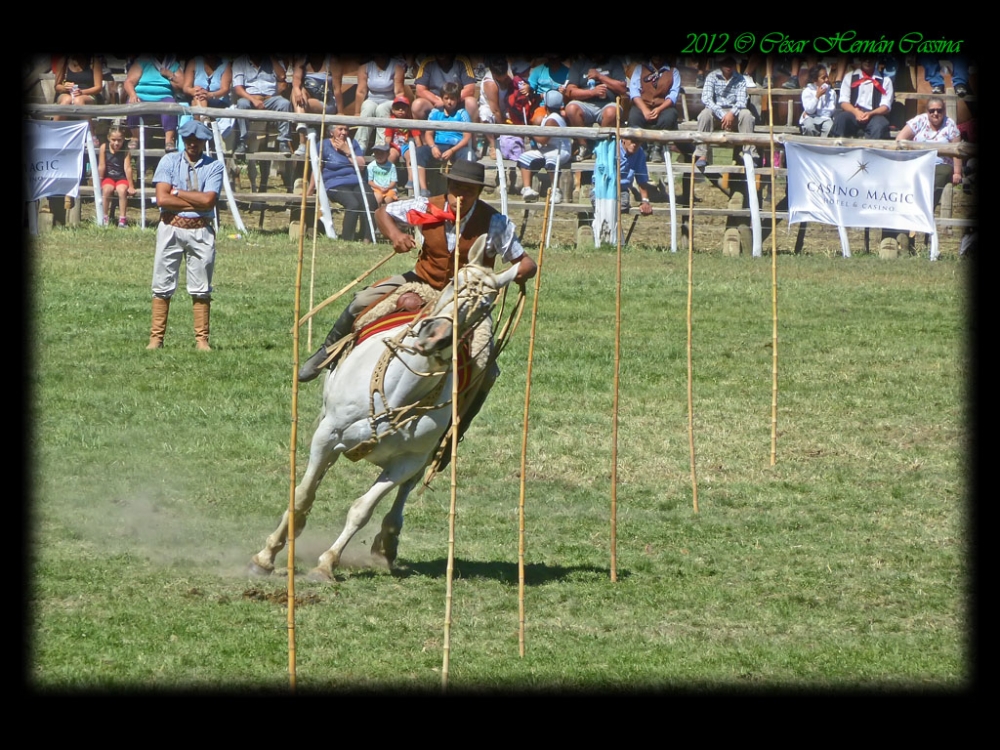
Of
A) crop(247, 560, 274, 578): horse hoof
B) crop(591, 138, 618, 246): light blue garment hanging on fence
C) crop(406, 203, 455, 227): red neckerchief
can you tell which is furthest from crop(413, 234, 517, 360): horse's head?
crop(591, 138, 618, 246): light blue garment hanging on fence

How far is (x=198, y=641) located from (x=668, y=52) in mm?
17338

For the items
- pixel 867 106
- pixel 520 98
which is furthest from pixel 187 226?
pixel 867 106

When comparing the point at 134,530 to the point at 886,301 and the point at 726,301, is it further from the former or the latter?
the point at 886,301

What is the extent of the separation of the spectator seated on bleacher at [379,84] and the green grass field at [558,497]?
111 inches

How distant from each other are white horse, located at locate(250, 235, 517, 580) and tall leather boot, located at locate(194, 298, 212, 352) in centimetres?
700

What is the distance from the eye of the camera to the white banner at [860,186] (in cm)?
2161

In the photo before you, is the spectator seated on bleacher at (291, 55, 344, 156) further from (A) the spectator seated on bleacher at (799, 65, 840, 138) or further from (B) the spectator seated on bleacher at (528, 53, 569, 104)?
(A) the spectator seated on bleacher at (799, 65, 840, 138)

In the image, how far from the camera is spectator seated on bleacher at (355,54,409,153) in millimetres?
23000

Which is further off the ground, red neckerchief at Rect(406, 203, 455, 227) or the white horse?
red neckerchief at Rect(406, 203, 455, 227)

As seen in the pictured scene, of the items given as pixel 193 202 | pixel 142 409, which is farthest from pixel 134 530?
pixel 193 202

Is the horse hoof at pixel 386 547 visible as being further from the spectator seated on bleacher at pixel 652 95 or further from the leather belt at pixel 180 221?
the spectator seated on bleacher at pixel 652 95

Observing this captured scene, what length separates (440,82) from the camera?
2308cm

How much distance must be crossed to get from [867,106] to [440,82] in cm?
679

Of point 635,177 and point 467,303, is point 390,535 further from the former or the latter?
point 635,177
